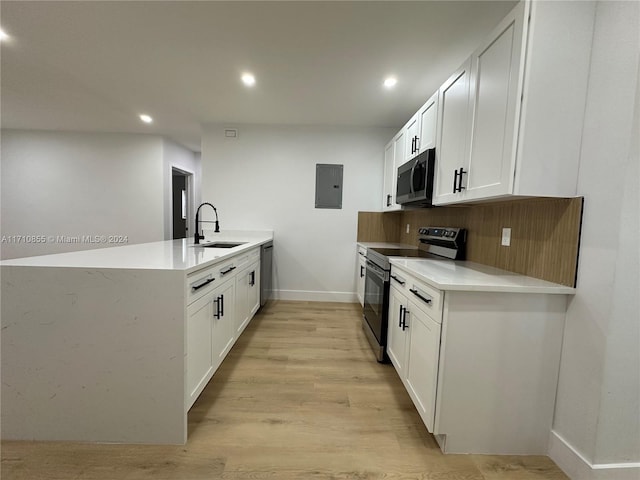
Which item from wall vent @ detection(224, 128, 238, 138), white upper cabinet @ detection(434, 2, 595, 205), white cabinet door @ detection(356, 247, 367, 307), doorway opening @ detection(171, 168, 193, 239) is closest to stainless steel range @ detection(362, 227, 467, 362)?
white cabinet door @ detection(356, 247, 367, 307)

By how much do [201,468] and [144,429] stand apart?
0.38m

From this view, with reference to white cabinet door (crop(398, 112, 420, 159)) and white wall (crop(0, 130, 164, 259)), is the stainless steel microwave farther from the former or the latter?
white wall (crop(0, 130, 164, 259))

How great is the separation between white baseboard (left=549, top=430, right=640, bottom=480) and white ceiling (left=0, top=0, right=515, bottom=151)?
2527mm

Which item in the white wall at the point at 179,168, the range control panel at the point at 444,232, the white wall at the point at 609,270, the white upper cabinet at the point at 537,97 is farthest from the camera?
the white wall at the point at 179,168

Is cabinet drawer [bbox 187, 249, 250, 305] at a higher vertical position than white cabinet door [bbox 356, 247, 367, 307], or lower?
higher

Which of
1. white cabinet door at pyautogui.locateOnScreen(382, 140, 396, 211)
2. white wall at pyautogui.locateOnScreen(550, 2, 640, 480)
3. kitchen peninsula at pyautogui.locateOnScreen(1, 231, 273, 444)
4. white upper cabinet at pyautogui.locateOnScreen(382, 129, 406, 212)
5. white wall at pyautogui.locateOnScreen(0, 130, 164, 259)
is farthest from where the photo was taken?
white wall at pyautogui.locateOnScreen(0, 130, 164, 259)

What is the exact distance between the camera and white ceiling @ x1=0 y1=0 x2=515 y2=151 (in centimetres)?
177

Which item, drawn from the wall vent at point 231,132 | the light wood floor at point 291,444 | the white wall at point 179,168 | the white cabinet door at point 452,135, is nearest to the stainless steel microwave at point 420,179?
the white cabinet door at point 452,135

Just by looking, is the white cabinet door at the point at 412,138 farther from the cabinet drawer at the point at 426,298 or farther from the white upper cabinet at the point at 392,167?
the cabinet drawer at the point at 426,298

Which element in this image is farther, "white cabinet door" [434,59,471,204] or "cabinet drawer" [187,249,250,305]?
"white cabinet door" [434,59,471,204]

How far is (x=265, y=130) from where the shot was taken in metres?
3.84

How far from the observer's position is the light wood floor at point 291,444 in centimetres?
125

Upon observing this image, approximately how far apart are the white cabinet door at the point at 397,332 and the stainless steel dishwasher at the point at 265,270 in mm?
1785

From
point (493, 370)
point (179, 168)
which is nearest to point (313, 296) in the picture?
point (493, 370)
